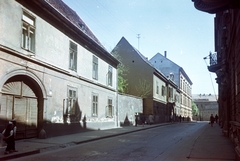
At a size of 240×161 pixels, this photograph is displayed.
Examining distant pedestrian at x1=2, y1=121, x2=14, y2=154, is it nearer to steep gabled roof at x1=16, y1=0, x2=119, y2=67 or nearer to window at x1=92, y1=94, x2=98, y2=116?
steep gabled roof at x1=16, y1=0, x2=119, y2=67

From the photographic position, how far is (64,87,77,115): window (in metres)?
18.6

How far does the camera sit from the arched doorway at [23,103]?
43.2 ft

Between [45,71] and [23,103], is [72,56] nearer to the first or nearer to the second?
[45,71]

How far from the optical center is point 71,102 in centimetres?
1947

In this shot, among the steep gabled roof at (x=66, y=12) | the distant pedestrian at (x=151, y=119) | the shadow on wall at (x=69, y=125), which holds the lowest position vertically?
the distant pedestrian at (x=151, y=119)

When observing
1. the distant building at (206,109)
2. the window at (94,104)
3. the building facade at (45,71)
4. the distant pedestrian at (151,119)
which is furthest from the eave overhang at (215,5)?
the distant building at (206,109)

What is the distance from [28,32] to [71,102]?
6.30 metres

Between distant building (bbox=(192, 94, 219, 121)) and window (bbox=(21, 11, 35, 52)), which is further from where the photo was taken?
distant building (bbox=(192, 94, 219, 121))

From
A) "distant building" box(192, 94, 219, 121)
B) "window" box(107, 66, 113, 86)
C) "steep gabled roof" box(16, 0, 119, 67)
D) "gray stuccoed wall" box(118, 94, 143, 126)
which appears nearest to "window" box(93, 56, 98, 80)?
"steep gabled roof" box(16, 0, 119, 67)

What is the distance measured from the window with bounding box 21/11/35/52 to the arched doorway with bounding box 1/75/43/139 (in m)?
1.54

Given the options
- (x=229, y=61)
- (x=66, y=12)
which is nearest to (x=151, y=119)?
(x=66, y=12)

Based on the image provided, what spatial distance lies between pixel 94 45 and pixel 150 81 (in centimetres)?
1815

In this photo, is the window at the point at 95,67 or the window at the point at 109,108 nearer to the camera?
the window at the point at 95,67

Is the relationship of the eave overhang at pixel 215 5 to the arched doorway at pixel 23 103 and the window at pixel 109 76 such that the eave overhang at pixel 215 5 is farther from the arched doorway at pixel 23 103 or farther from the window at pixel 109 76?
the window at pixel 109 76
